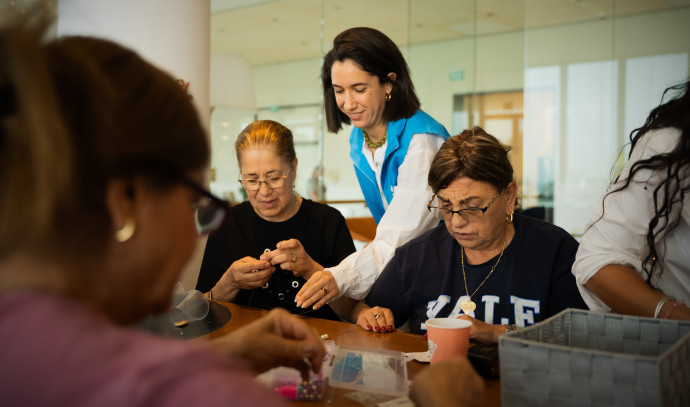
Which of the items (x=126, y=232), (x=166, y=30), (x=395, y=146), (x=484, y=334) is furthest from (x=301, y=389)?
(x=166, y=30)

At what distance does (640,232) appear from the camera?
1.44 m

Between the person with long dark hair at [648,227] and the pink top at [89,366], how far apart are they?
116 cm

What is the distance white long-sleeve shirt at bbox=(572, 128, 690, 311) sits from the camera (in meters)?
1.42

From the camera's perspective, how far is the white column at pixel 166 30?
2.96 m

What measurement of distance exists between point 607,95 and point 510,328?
5.51 m

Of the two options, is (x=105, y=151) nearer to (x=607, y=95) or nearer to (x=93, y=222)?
(x=93, y=222)

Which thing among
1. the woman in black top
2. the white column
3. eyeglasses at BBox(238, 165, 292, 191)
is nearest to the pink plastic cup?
the woman in black top

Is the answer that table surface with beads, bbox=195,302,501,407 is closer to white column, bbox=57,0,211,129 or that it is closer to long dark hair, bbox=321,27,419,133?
long dark hair, bbox=321,27,419,133

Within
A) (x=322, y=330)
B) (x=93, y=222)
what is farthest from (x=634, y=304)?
(x=93, y=222)

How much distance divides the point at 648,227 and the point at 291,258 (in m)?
1.25

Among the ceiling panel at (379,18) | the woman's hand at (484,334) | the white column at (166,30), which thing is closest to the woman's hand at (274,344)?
the woman's hand at (484,334)

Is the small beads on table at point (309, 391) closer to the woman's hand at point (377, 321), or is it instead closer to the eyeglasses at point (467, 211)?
the woman's hand at point (377, 321)

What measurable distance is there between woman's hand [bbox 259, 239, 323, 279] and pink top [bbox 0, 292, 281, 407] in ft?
5.40

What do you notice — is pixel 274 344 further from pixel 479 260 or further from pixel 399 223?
pixel 399 223
